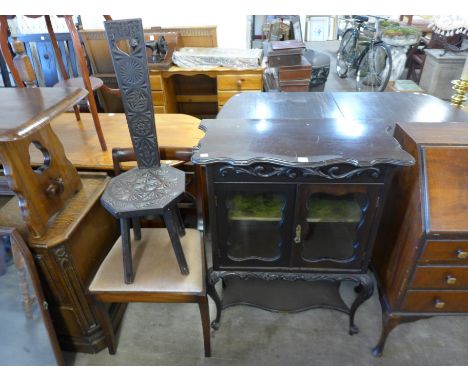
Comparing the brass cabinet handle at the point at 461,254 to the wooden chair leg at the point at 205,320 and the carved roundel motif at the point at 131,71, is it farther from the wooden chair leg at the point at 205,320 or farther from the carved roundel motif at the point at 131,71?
the carved roundel motif at the point at 131,71

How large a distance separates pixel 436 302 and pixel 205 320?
870mm

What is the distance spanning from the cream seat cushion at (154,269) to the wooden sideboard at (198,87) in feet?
6.07

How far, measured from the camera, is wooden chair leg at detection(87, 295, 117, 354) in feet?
3.99

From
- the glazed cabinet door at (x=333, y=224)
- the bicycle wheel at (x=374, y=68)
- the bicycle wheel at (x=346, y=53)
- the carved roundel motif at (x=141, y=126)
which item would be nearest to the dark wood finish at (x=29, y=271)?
the carved roundel motif at (x=141, y=126)

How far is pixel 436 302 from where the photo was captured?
1169 millimetres

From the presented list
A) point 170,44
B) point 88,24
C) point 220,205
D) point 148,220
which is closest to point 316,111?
point 220,205

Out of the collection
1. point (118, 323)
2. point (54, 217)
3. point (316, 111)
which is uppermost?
point (316, 111)

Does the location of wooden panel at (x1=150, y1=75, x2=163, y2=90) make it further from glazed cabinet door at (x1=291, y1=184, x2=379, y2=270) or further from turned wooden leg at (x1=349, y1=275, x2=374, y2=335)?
turned wooden leg at (x1=349, y1=275, x2=374, y2=335)

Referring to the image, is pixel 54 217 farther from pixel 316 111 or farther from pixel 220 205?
pixel 316 111

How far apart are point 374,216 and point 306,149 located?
1.10 ft

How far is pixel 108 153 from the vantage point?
1650 mm

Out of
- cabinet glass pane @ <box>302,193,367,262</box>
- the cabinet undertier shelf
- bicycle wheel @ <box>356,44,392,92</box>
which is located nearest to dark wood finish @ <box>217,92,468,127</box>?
cabinet glass pane @ <box>302,193,367,262</box>

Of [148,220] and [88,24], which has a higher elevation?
[88,24]

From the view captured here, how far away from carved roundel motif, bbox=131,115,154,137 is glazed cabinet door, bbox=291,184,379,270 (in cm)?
56
